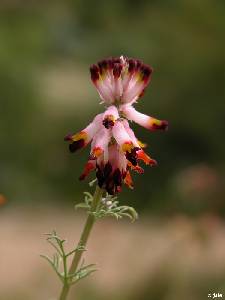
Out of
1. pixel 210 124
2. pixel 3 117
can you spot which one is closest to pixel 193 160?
pixel 210 124

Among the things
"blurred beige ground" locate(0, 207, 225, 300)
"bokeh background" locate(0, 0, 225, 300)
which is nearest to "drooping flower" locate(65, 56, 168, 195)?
"blurred beige ground" locate(0, 207, 225, 300)

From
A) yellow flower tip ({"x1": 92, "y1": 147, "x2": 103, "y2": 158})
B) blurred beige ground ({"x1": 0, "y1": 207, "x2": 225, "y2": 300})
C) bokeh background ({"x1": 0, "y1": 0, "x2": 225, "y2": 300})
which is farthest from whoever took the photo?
bokeh background ({"x1": 0, "y1": 0, "x2": 225, "y2": 300})

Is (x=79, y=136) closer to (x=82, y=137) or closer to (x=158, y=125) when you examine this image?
(x=82, y=137)

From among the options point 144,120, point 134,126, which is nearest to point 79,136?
point 144,120

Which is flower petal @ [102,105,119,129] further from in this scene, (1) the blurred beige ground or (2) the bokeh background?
(2) the bokeh background

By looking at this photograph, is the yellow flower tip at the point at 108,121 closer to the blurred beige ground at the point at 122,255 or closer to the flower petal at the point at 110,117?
the flower petal at the point at 110,117

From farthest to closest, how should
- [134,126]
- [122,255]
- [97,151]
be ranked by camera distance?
1. [134,126]
2. [122,255]
3. [97,151]
